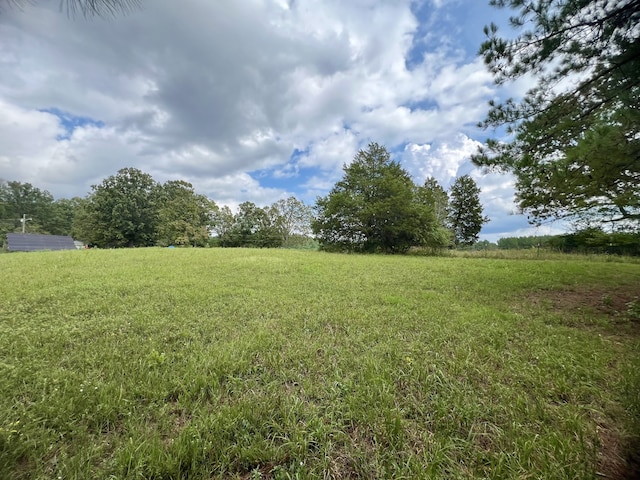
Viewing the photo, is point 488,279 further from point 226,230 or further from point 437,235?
point 226,230

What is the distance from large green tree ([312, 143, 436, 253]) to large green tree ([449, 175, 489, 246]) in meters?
14.6

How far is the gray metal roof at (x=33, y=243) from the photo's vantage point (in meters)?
26.1

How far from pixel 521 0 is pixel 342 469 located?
5.40 m

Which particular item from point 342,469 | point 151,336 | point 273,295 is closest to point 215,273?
point 273,295

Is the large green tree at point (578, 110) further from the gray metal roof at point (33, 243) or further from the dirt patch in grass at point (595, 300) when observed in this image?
the gray metal roof at point (33, 243)

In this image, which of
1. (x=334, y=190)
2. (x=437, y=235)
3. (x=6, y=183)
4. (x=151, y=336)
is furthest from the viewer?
(x=334, y=190)

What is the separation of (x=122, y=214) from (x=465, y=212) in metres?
39.6

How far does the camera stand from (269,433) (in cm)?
163

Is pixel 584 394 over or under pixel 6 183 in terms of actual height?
Result: under

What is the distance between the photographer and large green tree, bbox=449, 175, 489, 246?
29.4 m

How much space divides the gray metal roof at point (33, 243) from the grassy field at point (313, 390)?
3349 centimetres

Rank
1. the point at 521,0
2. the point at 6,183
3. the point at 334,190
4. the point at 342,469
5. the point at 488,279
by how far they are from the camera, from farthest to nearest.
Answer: the point at 334,190 → the point at 488,279 → the point at 521,0 → the point at 6,183 → the point at 342,469

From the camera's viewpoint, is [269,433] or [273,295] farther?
[273,295]

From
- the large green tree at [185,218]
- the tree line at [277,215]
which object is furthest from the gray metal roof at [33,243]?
the large green tree at [185,218]
